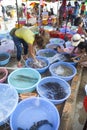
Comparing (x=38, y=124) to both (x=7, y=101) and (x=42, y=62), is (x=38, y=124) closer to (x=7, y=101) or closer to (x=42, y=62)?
(x=7, y=101)

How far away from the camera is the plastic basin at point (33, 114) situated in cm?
210

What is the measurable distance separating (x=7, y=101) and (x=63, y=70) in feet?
4.82

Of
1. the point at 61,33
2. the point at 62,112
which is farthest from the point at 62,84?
the point at 61,33

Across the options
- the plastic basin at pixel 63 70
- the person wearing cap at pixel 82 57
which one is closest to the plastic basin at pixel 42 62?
the plastic basin at pixel 63 70

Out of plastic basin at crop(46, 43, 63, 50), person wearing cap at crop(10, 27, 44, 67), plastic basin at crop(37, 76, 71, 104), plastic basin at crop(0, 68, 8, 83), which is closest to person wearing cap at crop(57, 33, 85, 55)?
plastic basin at crop(46, 43, 63, 50)

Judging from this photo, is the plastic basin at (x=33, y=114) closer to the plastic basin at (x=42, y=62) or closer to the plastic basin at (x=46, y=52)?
the plastic basin at (x=42, y=62)

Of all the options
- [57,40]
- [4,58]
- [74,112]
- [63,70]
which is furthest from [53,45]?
[74,112]

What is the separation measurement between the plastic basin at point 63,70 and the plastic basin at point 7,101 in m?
0.97

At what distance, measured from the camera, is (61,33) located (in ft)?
16.4

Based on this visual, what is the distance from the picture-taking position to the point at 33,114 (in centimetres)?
231

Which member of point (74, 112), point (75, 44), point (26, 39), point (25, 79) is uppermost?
point (26, 39)

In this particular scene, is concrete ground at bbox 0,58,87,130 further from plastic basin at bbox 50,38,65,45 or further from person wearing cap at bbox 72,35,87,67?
plastic basin at bbox 50,38,65,45

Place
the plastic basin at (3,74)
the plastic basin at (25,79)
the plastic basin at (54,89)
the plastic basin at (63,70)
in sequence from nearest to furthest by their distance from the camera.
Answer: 1. the plastic basin at (54,89)
2. the plastic basin at (25,79)
3. the plastic basin at (3,74)
4. the plastic basin at (63,70)

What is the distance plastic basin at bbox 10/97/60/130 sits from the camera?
210 cm
